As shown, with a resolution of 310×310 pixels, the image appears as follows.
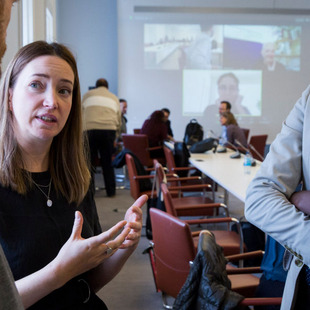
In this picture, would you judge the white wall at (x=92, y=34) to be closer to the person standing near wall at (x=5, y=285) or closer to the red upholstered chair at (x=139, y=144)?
the red upholstered chair at (x=139, y=144)

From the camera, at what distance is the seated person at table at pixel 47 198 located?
4.07 feet

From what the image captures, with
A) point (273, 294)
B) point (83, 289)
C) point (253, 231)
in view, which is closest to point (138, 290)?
point (253, 231)

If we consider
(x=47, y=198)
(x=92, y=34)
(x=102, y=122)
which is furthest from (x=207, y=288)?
(x=92, y=34)

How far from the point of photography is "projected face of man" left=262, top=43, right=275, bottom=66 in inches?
433

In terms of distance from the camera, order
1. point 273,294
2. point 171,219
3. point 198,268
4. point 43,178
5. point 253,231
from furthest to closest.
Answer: point 253,231 → point 171,219 → point 273,294 → point 198,268 → point 43,178

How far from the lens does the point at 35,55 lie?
1460 mm

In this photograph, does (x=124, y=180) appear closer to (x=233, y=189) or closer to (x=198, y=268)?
(x=233, y=189)

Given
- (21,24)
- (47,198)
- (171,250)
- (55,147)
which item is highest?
(21,24)

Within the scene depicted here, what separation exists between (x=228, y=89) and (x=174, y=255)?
894cm

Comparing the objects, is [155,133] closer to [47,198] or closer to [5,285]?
[47,198]

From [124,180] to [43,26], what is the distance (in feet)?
9.97

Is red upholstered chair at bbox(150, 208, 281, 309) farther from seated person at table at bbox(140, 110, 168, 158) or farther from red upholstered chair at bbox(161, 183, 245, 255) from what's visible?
seated person at table at bbox(140, 110, 168, 158)

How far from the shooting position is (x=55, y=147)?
158cm

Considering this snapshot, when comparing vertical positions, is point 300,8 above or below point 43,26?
above
